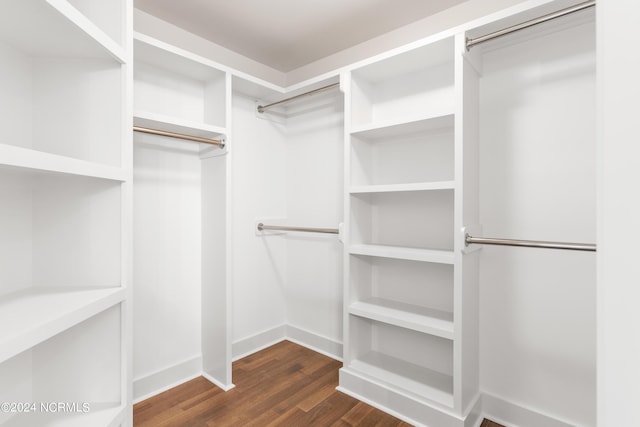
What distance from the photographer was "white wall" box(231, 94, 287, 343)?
2.34 metres

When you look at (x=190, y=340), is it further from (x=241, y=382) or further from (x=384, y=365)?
(x=384, y=365)

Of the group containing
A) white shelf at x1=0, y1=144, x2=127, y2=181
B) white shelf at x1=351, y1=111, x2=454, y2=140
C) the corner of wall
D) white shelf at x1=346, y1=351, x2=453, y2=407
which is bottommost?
white shelf at x1=346, y1=351, x2=453, y2=407

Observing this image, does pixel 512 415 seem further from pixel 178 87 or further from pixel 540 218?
pixel 178 87

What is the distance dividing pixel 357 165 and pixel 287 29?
1.06 meters

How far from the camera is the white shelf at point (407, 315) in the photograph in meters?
1.61

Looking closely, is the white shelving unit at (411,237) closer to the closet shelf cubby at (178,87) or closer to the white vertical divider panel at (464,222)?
the white vertical divider panel at (464,222)

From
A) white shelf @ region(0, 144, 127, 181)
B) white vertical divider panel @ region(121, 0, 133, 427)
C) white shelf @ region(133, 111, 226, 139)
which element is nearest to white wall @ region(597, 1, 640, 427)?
white shelf @ region(0, 144, 127, 181)

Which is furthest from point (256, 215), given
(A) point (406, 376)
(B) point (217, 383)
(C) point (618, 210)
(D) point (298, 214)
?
(C) point (618, 210)

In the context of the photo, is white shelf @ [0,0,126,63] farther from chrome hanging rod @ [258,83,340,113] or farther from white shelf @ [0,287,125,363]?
chrome hanging rod @ [258,83,340,113]

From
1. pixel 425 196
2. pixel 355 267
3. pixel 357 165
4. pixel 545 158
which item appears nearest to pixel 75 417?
pixel 355 267

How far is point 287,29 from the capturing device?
2.10 metres

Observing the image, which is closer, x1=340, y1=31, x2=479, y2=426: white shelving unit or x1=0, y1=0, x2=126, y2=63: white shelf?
x1=0, y1=0, x2=126, y2=63: white shelf

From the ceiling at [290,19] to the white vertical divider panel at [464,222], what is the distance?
616 mm

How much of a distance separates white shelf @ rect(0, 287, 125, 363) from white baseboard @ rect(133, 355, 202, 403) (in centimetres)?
115
